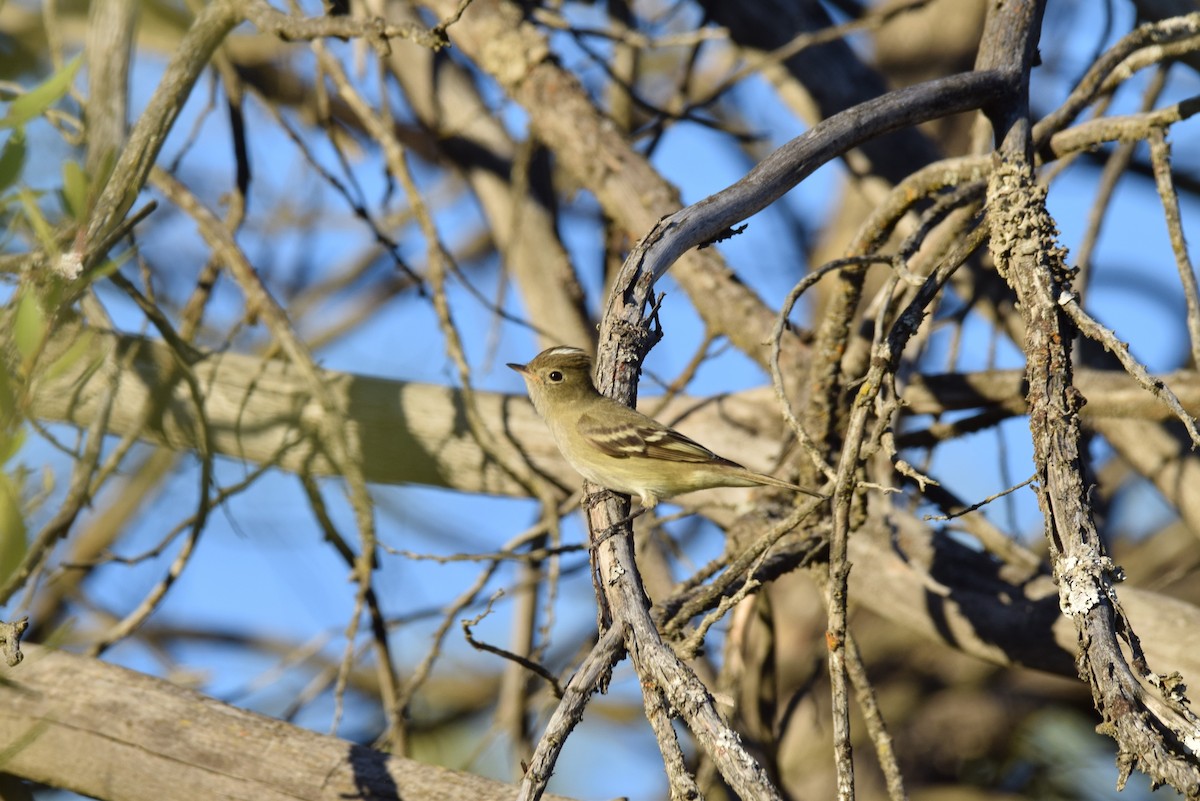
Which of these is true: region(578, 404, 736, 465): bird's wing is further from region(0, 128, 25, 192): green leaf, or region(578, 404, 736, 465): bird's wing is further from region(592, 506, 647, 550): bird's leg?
region(0, 128, 25, 192): green leaf

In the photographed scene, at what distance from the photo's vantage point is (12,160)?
1.82m

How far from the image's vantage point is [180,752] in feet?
12.1

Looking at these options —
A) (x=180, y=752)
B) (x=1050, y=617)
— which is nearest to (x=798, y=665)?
(x=1050, y=617)

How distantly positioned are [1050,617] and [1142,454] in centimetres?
135

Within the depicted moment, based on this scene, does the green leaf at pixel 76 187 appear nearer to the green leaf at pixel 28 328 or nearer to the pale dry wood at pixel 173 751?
the green leaf at pixel 28 328

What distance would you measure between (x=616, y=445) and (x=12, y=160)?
8.37 ft

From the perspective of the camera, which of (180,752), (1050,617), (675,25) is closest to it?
(180,752)

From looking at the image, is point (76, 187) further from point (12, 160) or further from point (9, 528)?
point (9, 528)

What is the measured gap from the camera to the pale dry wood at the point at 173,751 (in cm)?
357

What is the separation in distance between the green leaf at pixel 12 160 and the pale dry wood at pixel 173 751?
226cm

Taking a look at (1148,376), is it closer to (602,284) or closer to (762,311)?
(762,311)

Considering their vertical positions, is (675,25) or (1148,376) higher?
(675,25)

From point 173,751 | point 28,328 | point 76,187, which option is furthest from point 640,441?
point 28,328

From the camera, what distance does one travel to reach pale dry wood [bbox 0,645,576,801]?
11.7 feet
